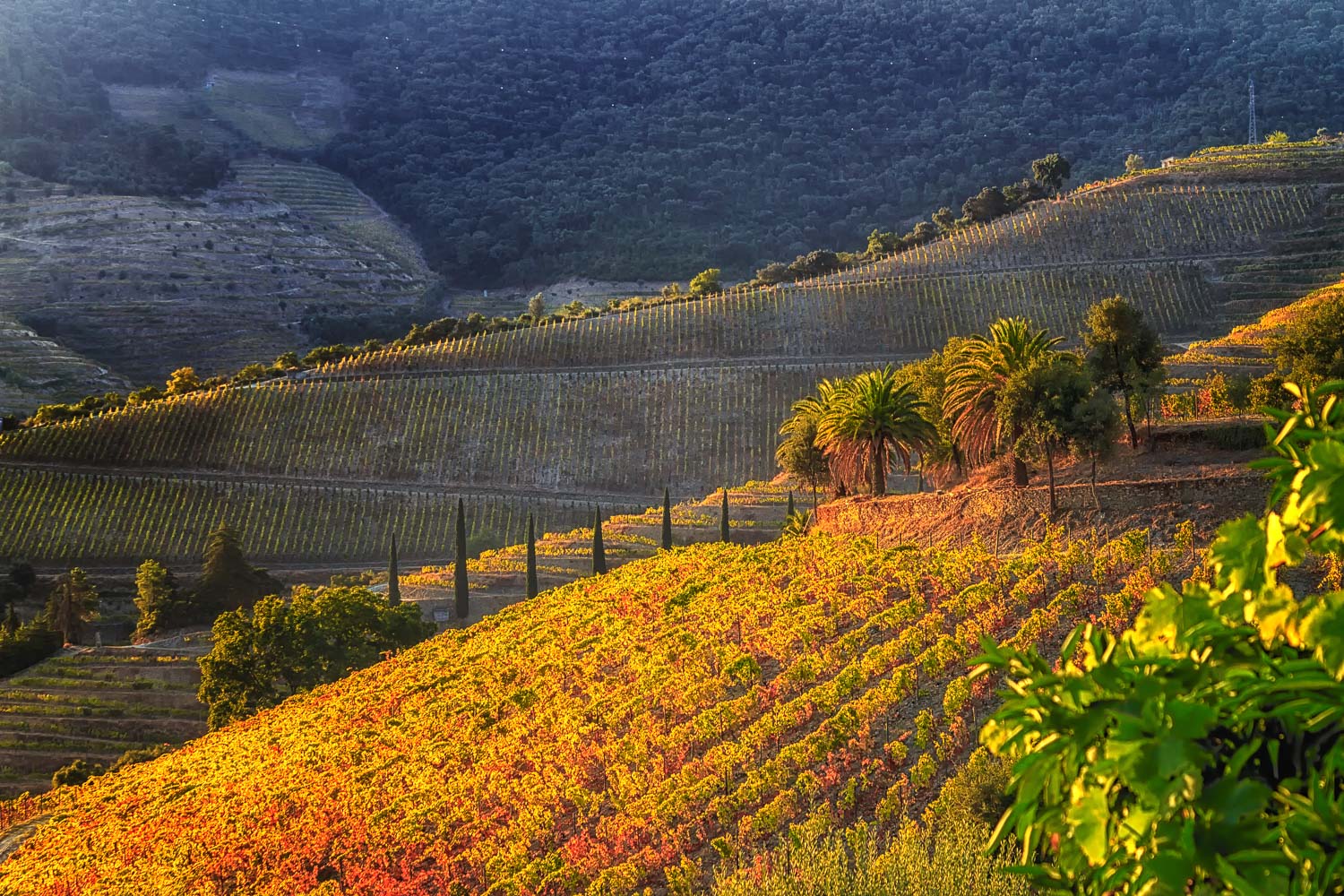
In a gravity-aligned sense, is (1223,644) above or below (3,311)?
below

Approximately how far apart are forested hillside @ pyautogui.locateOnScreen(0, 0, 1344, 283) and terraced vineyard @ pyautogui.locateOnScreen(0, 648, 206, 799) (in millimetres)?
100625

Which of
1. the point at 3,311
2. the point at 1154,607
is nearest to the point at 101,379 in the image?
the point at 3,311

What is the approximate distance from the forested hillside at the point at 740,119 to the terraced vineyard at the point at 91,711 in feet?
330

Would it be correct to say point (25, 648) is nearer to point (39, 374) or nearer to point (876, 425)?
point (876, 425)

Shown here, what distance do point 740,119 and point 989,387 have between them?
14419 cm

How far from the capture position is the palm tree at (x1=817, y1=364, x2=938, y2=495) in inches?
1540

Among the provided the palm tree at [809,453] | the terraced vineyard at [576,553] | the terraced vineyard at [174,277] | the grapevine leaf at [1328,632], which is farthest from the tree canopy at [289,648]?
the terraced vineyard at [174,277]

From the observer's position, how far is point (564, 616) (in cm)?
3484

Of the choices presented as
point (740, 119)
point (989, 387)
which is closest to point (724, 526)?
point (989, 387)

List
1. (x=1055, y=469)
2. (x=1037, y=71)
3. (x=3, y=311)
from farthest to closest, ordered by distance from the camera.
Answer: (x=1037, y=71)
(x=3, y=311)
(x=1055, y=469)

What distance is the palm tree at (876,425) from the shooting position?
128 feet

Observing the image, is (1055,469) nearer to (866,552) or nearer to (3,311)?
(866,552)

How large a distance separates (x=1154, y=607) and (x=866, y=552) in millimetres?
26344

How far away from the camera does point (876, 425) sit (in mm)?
39406
